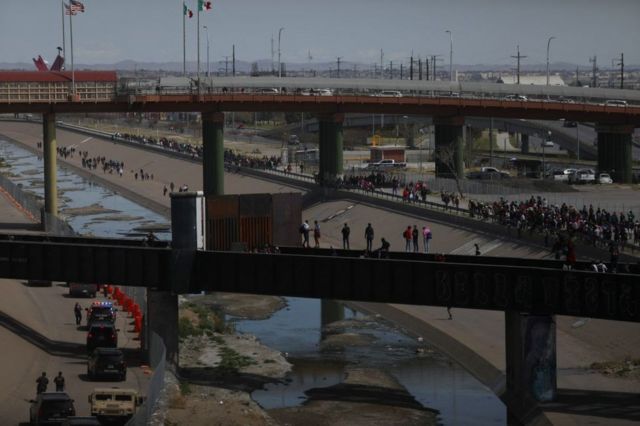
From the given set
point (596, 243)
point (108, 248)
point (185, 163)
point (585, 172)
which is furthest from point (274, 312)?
point (185, 163)

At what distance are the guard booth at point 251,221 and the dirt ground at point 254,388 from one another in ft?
14.7

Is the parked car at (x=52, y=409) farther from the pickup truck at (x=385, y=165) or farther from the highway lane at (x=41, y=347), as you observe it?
the pickup truck at (x=385, y=165)

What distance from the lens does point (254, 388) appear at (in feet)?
166

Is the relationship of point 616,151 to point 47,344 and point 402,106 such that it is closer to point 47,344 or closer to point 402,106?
point 402,106

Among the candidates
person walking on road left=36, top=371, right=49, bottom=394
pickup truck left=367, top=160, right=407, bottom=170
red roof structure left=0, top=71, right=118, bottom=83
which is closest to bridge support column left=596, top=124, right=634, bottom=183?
pickup truck left=367, top=160, right=407, bottom=170

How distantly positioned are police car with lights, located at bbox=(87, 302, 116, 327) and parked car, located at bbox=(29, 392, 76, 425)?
13.7 meters

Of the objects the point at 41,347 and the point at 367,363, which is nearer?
the point at 41,347

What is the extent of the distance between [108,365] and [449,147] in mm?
70872

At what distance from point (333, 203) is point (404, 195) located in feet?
41.5

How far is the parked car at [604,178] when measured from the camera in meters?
109

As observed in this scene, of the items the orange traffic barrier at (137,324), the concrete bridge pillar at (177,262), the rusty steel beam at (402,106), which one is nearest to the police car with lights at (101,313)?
the orange traffic barrier at (137,324)

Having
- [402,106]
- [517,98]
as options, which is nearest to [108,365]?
[402,106]

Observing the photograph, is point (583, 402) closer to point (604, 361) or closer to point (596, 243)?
point (604, 361)

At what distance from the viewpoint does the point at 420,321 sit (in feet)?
205
